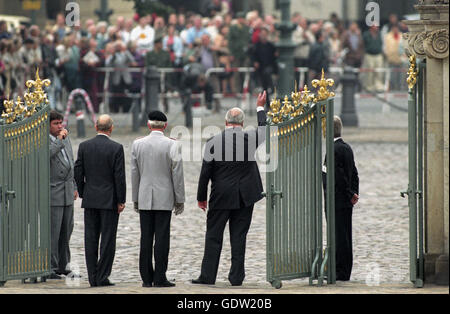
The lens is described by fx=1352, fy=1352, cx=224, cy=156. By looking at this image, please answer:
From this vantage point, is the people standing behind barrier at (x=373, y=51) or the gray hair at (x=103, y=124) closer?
the gray hair at (x=103, y=124)

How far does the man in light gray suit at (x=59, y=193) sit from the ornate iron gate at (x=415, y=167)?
3.20 meters

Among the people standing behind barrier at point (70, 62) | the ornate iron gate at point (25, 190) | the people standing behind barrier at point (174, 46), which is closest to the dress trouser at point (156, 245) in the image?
the ornate iron gate at point (25, 190)

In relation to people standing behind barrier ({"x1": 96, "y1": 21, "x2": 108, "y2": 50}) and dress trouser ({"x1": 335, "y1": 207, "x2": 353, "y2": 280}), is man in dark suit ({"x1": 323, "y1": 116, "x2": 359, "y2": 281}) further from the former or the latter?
people standing behind barrier ({"x1": 96, "y1": 21, "x2": 108, "y2": 50})

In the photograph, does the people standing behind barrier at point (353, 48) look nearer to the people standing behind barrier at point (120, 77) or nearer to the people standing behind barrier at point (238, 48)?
the people standing behind barrier at point (238, 48)

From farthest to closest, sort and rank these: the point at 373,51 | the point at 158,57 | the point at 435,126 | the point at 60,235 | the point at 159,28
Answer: the point at 373,51 → the point at 159,28 → the point at 158,57 → the point at 60,235 → the point at 435,126

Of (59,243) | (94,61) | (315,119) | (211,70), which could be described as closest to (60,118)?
(59,243)

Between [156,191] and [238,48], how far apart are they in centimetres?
2050

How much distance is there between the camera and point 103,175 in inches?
488

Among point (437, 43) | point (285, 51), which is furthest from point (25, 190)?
point (285, 51)

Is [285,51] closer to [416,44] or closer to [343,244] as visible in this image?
[343,244]

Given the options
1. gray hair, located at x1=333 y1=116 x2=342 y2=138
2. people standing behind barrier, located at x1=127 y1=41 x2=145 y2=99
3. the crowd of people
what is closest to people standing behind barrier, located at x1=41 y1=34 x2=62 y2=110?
the crowd of people

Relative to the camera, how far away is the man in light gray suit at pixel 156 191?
12.4 meters

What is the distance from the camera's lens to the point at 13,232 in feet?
39.8

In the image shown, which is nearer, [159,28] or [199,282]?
[199,282]
